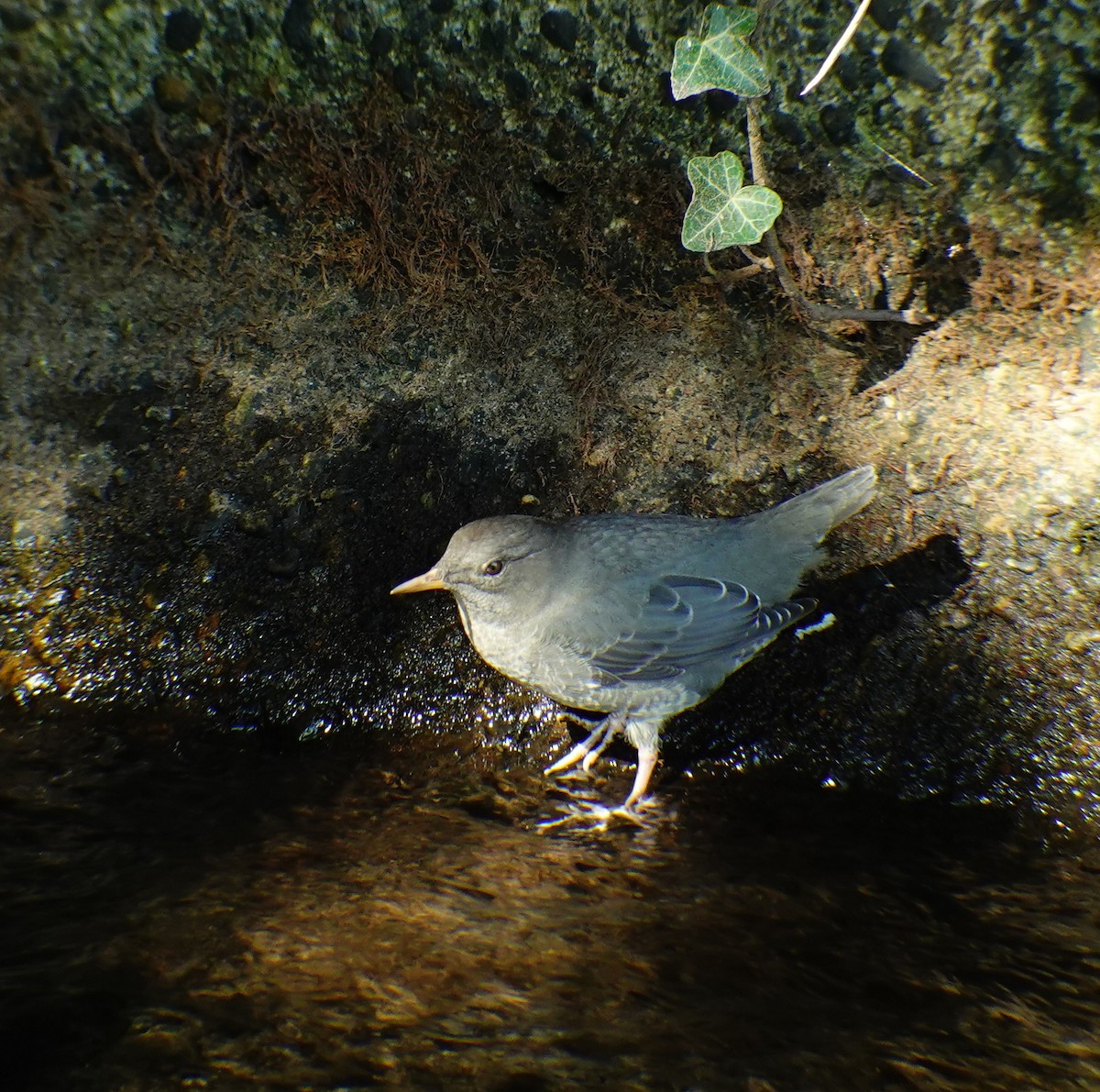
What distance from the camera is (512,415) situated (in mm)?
4047

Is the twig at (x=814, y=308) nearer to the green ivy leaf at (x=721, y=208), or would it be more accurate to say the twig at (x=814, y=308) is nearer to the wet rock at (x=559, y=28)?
the green ivy leaf at (x=721, y=208)

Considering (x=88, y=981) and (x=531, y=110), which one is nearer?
(x=88, y=981)

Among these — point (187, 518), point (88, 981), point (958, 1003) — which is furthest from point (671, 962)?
point (187, 518)

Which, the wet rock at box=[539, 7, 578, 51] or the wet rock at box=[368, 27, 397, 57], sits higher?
the wet rock at box=[368, 27, 397, 57]

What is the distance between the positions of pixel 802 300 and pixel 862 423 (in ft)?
1.90

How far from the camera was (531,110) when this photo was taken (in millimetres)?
3637

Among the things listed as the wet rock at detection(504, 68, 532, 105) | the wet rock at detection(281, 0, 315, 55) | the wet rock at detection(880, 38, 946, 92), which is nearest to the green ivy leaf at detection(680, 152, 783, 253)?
the wet rock at detection(880, 38, 946, 92)

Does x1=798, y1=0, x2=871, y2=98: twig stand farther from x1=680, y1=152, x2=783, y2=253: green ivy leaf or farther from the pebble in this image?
the pebble

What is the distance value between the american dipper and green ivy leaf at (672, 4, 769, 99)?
1.55m

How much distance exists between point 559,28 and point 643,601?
2.24 meters

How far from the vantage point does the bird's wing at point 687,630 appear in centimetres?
374

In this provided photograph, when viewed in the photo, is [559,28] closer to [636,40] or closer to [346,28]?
[636,40]

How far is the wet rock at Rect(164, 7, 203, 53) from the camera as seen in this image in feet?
11.2

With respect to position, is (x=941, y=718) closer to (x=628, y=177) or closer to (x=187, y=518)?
(x=628, y=177)
